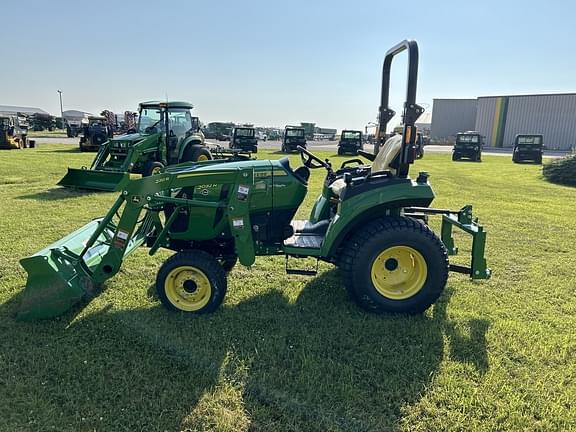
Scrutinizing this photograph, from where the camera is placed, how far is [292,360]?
2895 millimetres

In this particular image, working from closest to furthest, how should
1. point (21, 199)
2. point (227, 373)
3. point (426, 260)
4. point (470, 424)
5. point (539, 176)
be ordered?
point (470, 424)
point (227, 373)
point (426, 260)
point (21, 199)
point (539, 176)

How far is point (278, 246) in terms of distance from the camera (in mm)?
3816

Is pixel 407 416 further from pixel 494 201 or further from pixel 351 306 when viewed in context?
pixel 494 201

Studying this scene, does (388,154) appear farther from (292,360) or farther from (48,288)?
(48,288)

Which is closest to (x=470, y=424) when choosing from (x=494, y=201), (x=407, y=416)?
(x=407, y=416)

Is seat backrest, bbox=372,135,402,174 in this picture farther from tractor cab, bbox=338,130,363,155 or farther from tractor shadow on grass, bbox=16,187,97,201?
tractor cab, bbox=338,130,363,155

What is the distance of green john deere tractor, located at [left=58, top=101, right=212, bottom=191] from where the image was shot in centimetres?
1026

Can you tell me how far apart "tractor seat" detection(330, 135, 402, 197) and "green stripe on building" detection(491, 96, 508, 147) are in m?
46.3

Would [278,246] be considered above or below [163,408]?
above

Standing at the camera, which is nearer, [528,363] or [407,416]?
[407,416]

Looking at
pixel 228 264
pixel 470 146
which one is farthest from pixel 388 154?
pixel 470 146

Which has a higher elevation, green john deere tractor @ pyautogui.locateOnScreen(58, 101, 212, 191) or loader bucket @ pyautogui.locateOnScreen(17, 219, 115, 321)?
green john deere tractor @ pyautogui.locateOnScreen(58, 101, 212, 191)

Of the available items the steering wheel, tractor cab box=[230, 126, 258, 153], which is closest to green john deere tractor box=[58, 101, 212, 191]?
the steering wheel

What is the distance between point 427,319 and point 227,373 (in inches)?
69.3
